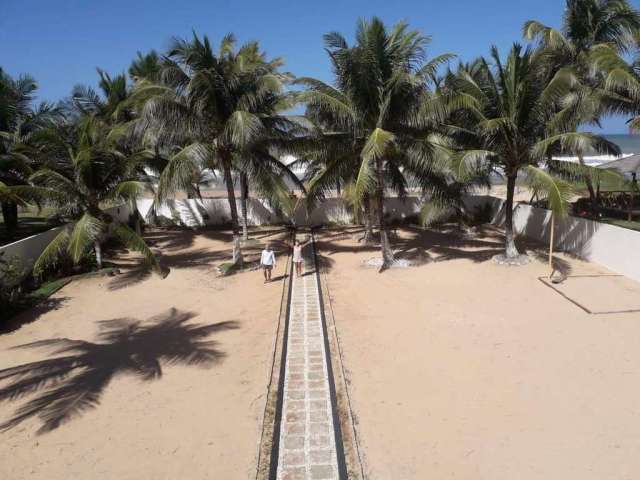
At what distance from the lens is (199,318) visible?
9836 mm

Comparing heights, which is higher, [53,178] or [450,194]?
[53,178]

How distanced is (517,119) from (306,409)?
10031 millimetres

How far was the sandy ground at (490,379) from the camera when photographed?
4930 millimetres

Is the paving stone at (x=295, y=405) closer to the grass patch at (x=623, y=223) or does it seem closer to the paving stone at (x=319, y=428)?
the paving stone at (x=319, y=428)

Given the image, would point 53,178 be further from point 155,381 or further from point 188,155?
point 155,381

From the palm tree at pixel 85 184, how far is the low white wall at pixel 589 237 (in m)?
12.4

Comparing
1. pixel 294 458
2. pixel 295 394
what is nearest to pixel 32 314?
pixel 295 394

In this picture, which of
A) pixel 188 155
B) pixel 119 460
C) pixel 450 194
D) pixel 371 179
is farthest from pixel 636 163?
pixel 119 460

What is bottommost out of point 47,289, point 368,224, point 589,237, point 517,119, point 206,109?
point 589,237

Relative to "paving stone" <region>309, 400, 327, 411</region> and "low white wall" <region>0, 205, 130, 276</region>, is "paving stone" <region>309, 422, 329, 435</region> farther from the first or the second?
"low white wall" <region>0, 205, 130, 276</region>

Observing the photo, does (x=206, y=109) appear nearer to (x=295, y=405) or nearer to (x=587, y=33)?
(x=295, y=405)

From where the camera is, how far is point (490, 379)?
667 cm

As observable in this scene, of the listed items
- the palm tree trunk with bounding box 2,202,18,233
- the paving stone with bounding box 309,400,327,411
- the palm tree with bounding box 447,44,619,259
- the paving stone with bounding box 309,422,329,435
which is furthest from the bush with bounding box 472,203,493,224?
the palm tree trunk with bounding box 2,202,18,233

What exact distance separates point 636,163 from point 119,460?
1721 centimetres
